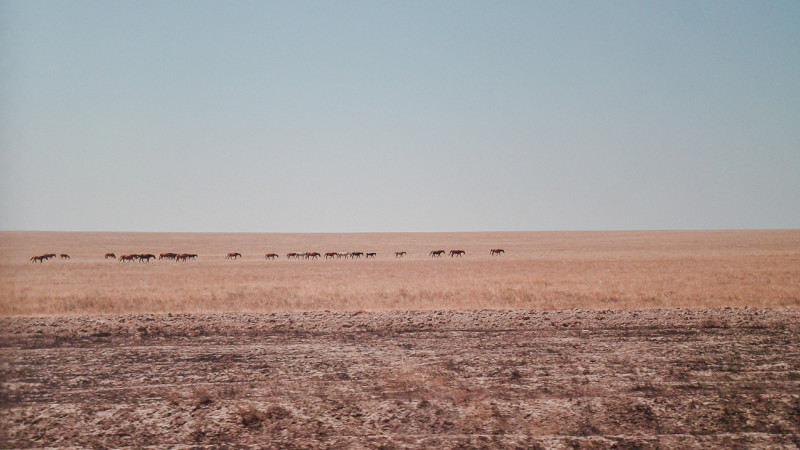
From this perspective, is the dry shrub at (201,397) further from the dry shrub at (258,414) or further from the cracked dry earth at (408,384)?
the dry shrub at (258,414)

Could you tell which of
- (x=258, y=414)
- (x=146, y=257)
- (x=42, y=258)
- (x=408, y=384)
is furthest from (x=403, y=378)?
(x=42, y=258)

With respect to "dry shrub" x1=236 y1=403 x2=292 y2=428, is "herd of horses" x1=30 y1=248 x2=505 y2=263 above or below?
above

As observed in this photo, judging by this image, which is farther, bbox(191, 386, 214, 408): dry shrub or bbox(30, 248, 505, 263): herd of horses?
bbox(30, 248, 505, 263): herd of horses

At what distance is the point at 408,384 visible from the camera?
8680 millimetres

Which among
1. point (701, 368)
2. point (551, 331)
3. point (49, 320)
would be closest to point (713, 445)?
point (701, 368)

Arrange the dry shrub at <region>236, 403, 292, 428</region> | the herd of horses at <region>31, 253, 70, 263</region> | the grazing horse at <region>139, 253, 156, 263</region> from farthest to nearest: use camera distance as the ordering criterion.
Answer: the grazing horse at <region>139, 253, 156, 263</region>, the herd of horses at <region>31, 253, 70, 263</region>, the dry shrub at <region>236, 403, 292, 428</region>

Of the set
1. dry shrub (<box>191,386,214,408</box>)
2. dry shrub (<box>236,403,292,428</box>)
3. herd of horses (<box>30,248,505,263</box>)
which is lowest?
dry shrub (<box>236,403,292,428</box>)

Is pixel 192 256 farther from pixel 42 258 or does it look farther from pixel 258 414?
pixel 258 414

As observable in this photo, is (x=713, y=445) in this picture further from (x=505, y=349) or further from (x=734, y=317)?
(x=734, y=317)

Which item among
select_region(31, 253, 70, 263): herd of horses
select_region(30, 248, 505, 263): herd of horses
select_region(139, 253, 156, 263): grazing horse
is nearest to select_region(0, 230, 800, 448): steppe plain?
select_region(139, 253, 156, 263): grazing horse

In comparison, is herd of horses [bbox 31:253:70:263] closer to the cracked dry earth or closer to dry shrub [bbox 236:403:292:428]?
the cracked dry earth

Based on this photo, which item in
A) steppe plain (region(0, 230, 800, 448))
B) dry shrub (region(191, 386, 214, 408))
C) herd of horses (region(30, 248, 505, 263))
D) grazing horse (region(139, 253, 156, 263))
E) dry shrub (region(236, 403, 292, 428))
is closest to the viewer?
steppe plain (region(0, 230, 800, 448))

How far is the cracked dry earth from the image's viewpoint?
6.82 metres

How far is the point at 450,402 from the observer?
7.86 meters
